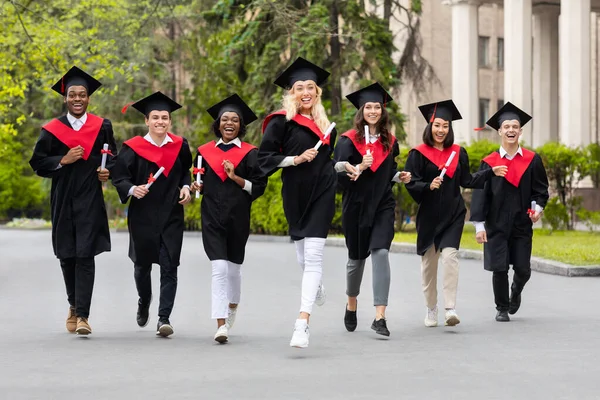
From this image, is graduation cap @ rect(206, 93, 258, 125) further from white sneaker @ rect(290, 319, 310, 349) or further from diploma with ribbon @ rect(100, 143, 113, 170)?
white sneaker @ rect(290, 319, 310, 349)

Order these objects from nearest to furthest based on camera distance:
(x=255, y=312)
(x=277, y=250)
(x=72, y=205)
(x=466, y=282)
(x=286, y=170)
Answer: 1. (x=286, y=170)
2. (x=72, y=205)
3. (x=255, y=312)
4. (x=466, y=282)
5. (x=277, y=250)

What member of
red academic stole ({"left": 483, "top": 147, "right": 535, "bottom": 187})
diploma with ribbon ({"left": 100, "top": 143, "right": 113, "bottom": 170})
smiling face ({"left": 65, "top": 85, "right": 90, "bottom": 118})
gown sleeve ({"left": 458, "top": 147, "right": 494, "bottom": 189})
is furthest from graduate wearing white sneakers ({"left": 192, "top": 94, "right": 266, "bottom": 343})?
red academic stole ({"left": 483, "top": 147, "right": 535, "bottom": 187})

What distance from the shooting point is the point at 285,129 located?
10383 mm

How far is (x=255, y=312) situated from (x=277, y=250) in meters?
14.5

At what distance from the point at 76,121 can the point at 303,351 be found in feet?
9.75

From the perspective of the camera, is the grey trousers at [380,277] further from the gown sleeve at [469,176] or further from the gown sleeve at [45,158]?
the gown sleeve at [45,158]

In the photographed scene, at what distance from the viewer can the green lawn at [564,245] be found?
19611mm

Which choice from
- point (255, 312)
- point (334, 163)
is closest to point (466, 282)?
point (255, 312)

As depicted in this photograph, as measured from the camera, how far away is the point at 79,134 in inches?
437

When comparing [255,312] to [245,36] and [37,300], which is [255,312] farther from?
[245,36]

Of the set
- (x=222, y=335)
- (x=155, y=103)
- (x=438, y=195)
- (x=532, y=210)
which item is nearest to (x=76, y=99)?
(x=155, y=103)

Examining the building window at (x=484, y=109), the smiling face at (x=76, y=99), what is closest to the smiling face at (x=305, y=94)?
the smiling face at (x=76, y=99)

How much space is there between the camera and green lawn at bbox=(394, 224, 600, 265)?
19.6 m

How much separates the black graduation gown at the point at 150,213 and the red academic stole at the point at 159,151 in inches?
1.6
